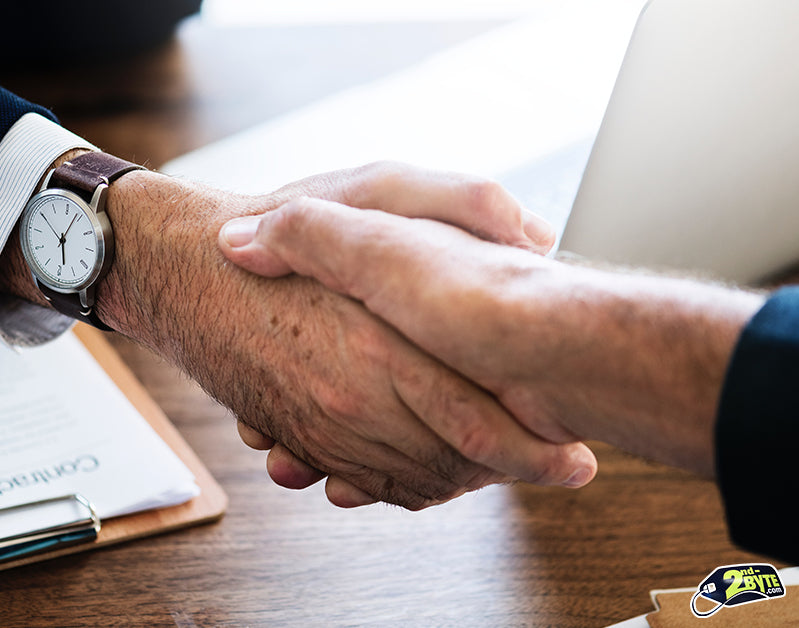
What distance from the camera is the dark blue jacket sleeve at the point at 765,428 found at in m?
0.37

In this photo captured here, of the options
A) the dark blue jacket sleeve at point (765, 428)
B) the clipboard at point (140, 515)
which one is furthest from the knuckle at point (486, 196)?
the clipboard at point (140, 515)

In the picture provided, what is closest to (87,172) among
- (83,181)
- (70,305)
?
(83,181)

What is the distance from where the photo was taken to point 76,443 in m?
0.70

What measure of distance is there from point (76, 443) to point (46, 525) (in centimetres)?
10

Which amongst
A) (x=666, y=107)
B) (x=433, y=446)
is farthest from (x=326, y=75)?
(x=433, y=446)

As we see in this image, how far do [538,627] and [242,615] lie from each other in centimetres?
23

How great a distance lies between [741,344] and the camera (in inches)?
15.0

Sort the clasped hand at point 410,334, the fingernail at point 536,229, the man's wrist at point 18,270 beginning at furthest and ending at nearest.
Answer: the man's wrist at point 18,270, the fingernail at point 536,229, the clasped hand at point 410,334

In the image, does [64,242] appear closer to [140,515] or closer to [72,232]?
[72,232]

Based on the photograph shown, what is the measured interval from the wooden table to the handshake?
6cm

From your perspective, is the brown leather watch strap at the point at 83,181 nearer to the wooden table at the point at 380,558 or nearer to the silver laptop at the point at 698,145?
the wooden table at the point at 380,558

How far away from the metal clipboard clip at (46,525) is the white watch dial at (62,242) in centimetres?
19

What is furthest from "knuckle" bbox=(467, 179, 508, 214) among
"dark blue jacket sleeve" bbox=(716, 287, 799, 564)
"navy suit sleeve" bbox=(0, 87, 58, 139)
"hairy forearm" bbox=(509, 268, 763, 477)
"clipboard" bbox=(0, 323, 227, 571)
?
"navy suit sleeve" bbox=(0, 87, 58, 139)

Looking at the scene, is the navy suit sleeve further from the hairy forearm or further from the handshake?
the hairy forearm
